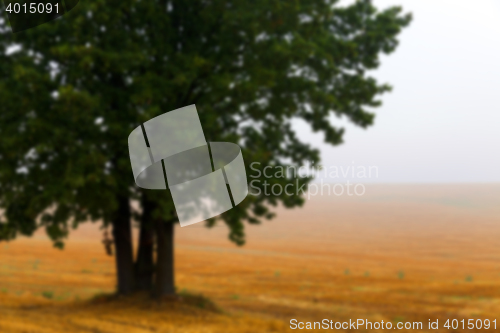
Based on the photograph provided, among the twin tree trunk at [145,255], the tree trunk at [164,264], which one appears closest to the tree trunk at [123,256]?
the twin tree trunk at [145,255]

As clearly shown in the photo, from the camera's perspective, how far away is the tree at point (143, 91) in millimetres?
10836

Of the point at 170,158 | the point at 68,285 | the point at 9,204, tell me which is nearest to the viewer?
the point at 170,158

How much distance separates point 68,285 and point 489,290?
52.2 feet

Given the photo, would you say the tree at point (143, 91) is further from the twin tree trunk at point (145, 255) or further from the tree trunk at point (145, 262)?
the tree trunk at point (145, 262)

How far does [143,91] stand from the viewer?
10992 mm

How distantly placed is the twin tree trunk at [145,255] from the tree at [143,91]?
39cm

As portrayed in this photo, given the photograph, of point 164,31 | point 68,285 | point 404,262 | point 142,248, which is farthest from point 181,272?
point 164,31

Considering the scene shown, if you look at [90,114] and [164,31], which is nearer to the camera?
[90,114]

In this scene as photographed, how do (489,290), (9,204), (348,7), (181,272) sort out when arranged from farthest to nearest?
(181,272) < (489,290) < (348,7) < (9,204)

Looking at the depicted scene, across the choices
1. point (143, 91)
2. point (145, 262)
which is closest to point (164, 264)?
point (145, 262)

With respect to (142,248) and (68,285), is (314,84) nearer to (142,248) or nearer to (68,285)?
(142,248)

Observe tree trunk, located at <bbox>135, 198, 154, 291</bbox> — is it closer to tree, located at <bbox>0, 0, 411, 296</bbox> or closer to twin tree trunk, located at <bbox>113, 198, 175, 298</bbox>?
twin tree trunk, located at <bbox>113, 198, 175, 298</bbox>

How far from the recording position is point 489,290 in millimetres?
19109

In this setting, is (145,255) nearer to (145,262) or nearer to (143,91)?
(145,262)
